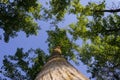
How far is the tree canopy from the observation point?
634 inches

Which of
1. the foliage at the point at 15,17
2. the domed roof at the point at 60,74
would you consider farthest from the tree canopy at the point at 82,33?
the domed roof at the point at 60,74

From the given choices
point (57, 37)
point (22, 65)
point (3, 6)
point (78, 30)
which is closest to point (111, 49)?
point (78, 30)

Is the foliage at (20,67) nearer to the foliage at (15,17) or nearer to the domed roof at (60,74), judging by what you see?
the foliage at (15,17)

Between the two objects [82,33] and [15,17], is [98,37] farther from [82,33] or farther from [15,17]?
[15,17]

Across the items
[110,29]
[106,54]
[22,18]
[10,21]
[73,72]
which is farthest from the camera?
[106,54]

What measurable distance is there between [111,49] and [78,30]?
3.23 metres

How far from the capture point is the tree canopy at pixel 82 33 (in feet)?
52.9

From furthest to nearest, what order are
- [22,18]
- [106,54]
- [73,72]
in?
1. [106,54]
2. [22,18]
3. [73,72]

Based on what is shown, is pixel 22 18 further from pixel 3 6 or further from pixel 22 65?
pixel 22 65

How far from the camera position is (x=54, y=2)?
16984 mm

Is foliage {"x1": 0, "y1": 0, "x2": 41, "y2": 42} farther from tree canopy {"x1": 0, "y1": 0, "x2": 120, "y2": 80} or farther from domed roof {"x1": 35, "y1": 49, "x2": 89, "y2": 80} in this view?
domed roof {"x1": 35, "y1": 49, "x2": 89, "y2": 80}

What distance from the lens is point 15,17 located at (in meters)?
17.2

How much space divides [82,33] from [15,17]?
570 centimetres

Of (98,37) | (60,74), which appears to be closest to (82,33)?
(98,37)
